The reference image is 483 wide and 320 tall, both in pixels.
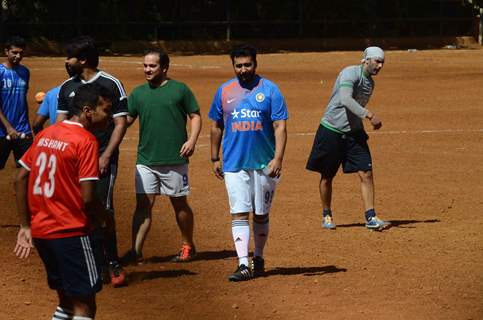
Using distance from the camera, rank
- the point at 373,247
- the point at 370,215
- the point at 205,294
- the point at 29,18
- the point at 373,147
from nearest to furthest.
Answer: the point at 205,294
the point at 373,247
the point at 370,215
the point at 373,147
the point at 29,18

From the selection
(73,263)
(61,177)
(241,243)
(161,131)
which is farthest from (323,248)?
(61,177)

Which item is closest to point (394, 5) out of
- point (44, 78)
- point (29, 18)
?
point (29, 18)

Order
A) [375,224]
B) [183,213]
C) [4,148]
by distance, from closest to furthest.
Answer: [183,213] < [375,224] < [4,148]

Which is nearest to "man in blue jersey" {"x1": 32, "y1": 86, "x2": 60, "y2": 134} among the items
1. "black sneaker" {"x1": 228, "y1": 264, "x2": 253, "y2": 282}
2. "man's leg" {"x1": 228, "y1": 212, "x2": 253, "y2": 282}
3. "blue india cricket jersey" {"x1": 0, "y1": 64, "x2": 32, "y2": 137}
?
"man's leg" {"x1": 228, "y1": 212, "x2": 253, "y2": 282}

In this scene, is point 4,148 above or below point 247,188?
below

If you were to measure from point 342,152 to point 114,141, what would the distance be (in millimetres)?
3870

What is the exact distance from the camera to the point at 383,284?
9.89 m

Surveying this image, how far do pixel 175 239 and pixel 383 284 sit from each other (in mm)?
3030

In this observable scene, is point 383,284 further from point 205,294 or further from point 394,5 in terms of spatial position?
point 394,5

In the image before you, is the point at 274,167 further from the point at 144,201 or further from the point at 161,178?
the point at 144,201

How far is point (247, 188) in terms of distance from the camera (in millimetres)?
9977

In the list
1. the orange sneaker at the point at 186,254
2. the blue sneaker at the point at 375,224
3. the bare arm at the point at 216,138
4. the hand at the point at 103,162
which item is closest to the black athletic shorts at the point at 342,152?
the blue sneaker at the point at 375,224

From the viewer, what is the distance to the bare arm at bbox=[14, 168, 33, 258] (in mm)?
6953

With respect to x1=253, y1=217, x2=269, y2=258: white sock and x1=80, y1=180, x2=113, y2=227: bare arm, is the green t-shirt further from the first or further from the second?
x1=80, y1=180, x2=113, y2=227: bare arm
